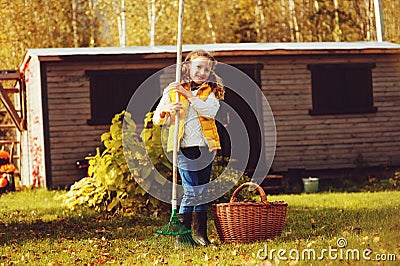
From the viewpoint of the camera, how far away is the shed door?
60.4 feet

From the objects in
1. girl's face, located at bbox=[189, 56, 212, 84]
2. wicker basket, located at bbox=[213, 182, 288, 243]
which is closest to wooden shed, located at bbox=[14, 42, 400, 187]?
girl's face, located at bbox=[189, 56, 212, 84]

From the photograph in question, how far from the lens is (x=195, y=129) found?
8648mm

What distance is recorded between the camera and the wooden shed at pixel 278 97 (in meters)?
18.0

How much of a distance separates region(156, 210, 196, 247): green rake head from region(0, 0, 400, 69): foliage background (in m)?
22.1

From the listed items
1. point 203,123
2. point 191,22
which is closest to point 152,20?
point 191,22

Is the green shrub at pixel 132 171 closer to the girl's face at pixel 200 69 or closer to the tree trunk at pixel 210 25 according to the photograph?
the girl's face at pixel 200 69

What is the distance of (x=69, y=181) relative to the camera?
18.0 m

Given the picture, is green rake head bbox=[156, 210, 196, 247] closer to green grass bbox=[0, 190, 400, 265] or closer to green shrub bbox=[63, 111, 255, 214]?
green grass bbox=[0, 190, 400, 265]

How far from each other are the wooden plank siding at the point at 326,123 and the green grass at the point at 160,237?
418 centimetres

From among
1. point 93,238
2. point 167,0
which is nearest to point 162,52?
point 93,238

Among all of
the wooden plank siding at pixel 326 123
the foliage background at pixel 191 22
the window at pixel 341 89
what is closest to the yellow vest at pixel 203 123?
the wooden plank siding at pixel 326 123

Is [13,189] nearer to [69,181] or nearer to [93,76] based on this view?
[69,181]

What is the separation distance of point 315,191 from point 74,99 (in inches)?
201

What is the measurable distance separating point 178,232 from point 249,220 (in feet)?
2.37
